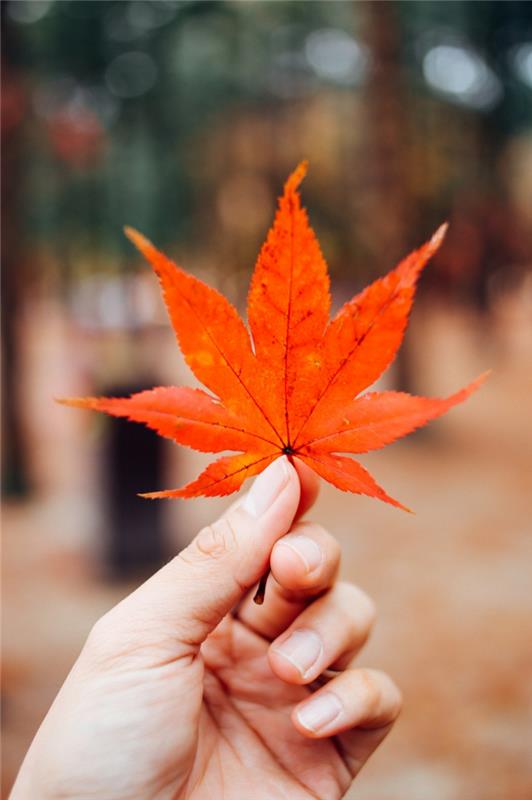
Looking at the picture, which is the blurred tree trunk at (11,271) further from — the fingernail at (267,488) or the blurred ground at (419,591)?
the fingernail at (267,488)

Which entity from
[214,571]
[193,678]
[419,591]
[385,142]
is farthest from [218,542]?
[385,142]

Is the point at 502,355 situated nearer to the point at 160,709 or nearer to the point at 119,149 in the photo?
the point at 119,149

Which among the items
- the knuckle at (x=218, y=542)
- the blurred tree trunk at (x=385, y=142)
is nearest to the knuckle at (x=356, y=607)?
the knuckle at (x=218, y=542)

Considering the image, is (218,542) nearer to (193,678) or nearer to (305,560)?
(305,560)

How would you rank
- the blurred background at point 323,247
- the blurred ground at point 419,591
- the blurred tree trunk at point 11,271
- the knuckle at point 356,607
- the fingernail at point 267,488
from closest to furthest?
the fingernail at point 267,488 < the knuckle at point 356,607 < the blurred ground at point 419,591 < the blurred background at point 323,247 < the blurred tree trunk at point 11,271

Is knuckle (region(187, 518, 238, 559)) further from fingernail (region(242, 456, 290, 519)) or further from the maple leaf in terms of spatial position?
the maple leaf

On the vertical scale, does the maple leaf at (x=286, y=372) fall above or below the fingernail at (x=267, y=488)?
above

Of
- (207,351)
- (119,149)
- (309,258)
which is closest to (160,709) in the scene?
(207,351)
